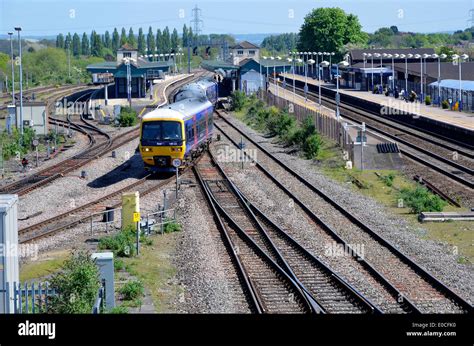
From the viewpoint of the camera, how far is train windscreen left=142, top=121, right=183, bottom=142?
26312 millimetres

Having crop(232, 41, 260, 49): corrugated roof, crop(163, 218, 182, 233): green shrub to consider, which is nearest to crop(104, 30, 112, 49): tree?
crop(232, 41, 260, 49): corrugated roof

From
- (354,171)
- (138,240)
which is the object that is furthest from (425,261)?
(354,171)

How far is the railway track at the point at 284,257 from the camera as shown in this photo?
12.2 meters

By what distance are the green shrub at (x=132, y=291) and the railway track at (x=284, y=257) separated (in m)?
1.75

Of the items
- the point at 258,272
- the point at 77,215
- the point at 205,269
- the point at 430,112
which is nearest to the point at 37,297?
the point at 205,269

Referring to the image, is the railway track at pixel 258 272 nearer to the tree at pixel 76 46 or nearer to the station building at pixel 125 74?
the station building at pixel 125 74

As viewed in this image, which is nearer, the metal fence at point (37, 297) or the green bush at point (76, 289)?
the metal fence at point (37, 297)

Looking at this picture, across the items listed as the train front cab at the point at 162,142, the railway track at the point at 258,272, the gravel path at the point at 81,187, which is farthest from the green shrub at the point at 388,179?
the gravel path at the point at 81,187

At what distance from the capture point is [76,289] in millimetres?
9492

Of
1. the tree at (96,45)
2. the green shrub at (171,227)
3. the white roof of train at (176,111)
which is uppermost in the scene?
the tree at (96,45)

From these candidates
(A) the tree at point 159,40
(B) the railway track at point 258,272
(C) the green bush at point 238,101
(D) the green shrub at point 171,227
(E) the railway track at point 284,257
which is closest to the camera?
(B) the railway track at point 258,272

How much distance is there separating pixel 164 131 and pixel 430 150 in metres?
13.0
